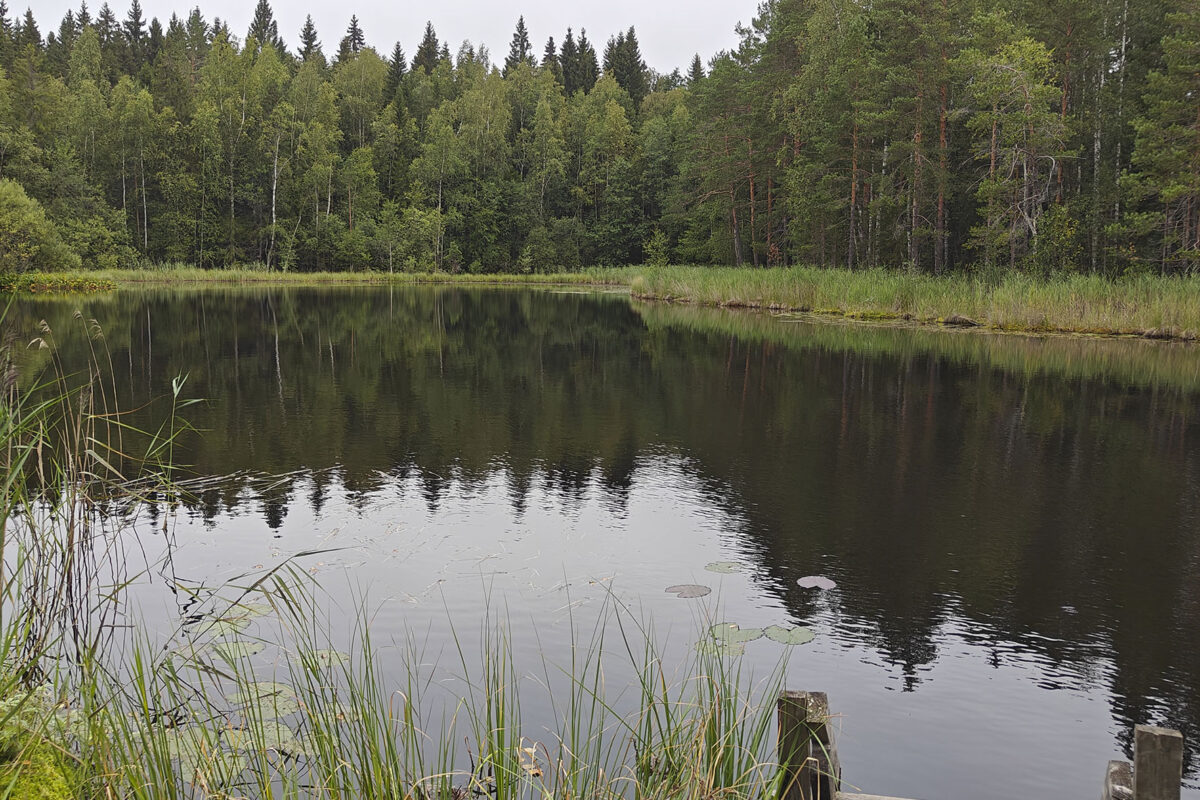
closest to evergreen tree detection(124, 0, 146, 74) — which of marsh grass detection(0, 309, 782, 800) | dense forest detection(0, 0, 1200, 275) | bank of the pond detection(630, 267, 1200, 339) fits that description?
dense forest detection(0, 0, 1200, 275)

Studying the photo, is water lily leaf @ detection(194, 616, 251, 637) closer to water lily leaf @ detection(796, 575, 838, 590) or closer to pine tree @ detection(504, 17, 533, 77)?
water lily leaf @ detection(796, 575, 838, 590)

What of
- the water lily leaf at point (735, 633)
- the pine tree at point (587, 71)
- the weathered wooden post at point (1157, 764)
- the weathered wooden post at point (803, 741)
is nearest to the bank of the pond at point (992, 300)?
the water lily leaf at point (735, 633)

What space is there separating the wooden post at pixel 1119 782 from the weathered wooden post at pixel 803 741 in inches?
34.0

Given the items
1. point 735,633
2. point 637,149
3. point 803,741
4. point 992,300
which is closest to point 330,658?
point 735,633

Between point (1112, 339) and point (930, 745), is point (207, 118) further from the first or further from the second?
point (930, 745)

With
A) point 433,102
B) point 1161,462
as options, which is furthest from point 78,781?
point 433,102

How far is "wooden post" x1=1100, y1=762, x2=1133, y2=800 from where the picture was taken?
282cm

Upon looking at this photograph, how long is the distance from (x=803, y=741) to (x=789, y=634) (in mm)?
2562

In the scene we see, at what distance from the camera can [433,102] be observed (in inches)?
3396

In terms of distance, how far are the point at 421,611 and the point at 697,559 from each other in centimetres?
222

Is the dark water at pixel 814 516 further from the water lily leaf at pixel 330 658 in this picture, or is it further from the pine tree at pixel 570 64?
the pine tree at pixel 570 64

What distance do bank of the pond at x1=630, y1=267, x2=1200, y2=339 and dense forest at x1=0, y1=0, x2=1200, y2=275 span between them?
3.34m

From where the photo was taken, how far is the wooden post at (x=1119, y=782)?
9.27 ft

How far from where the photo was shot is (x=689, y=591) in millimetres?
6012
